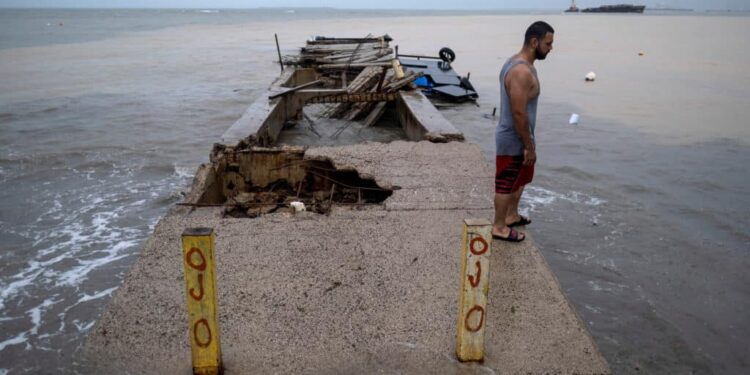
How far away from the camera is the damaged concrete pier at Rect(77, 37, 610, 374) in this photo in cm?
283

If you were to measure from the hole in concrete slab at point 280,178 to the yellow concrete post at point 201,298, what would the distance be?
9.47 ft

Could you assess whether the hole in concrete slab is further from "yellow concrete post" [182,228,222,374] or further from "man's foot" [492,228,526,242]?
"yellow concrete post" [182,228,222,374]

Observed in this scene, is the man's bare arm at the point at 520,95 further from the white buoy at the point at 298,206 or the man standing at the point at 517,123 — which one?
the white buoy at the point at 298,206

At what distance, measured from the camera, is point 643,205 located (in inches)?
280

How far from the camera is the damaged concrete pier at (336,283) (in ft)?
9.28

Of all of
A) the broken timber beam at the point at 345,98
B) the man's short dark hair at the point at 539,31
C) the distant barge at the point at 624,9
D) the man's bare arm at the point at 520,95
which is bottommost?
the broken timber beam at the point at 345,98

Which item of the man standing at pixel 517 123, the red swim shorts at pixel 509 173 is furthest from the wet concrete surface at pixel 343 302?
the red swim shorts at pixel 509 173

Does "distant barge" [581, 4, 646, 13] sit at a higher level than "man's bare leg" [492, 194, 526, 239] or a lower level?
higher

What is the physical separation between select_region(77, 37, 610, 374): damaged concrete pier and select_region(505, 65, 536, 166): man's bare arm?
86cm

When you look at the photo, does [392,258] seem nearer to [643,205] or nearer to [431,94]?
[643,205]

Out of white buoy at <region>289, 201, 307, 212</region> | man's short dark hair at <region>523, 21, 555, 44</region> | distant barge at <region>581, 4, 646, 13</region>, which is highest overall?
distant barge at <region>581, 4, 646, 13</region>

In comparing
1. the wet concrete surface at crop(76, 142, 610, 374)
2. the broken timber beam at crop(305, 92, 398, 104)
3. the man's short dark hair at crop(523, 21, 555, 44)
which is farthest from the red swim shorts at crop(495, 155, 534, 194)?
the broken timber beam at crop(305, 92, 398, 104)

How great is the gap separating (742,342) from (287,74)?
987cm

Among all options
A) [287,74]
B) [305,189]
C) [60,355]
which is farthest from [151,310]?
[287,74]
